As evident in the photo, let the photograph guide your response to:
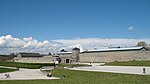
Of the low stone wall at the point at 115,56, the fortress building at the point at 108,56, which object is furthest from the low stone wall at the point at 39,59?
the low stone wall at the point at 115,56

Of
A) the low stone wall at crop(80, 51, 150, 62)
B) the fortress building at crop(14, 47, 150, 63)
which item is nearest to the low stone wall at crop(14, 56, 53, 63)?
the fortress building at crop(14, 47, 150, 63)

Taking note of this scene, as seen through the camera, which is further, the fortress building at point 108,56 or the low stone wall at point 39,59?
the low stone wall at point 39,59

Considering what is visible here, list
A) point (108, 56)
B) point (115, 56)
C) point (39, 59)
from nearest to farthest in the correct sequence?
point (115, 56)
point (108, 56)
point (39, 59)

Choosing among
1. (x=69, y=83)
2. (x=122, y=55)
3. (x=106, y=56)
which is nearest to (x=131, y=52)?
(x=122, y=55)

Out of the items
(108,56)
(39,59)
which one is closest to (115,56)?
(108,56)

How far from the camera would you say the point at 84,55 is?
105250mm

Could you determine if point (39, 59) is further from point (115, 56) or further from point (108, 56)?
point (115, 56)

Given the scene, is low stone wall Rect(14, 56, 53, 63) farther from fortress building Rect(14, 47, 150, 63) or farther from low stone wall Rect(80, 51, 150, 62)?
low stone wall Rect(80, 51, 150, 62)

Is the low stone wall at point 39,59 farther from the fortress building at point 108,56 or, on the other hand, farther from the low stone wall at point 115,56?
the low stone wall at point 115,56

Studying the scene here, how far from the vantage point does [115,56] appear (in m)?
87.4

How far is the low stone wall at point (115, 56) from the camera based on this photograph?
77650 mm

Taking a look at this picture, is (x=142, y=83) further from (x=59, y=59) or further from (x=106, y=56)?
(x=59, y=59)

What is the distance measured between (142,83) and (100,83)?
3530 mm

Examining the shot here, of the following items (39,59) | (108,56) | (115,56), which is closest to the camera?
(115,56)
